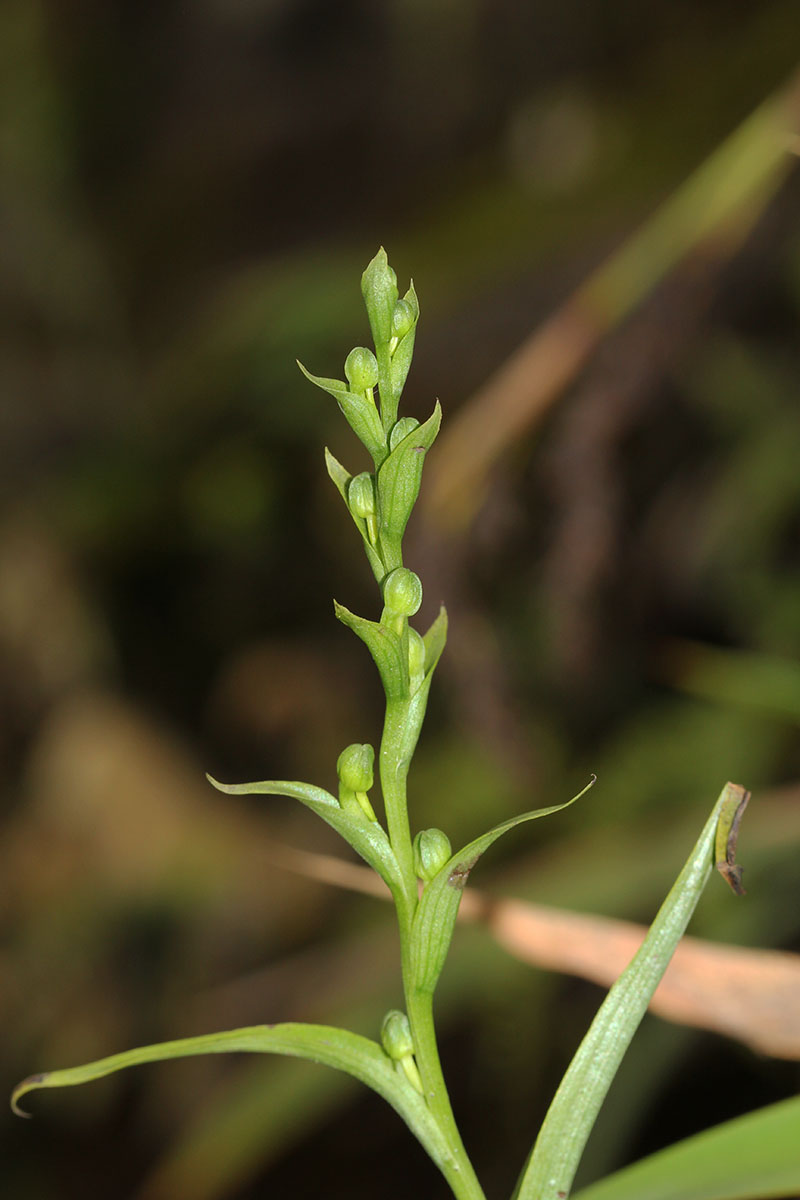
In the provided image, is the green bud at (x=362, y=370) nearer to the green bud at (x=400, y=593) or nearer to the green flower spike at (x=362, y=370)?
the green flower spike at (x=362, y=370)

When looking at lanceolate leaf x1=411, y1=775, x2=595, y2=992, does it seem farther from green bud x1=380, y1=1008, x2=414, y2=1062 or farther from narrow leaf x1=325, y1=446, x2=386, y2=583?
narrow leaf x1=325, y1=446, x2=386, y2=583

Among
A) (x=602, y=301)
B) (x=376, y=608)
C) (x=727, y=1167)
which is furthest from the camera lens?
(x=376, y=608)

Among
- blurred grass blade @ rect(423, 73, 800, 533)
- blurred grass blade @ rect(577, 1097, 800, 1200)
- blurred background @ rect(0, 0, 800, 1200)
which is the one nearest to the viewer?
blurred grass blade @ rect(577, 1097, 800, 1200)

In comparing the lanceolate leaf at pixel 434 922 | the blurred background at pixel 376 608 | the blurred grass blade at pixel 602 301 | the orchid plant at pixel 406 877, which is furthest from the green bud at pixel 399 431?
the blurred grass blade at pixel 602 301

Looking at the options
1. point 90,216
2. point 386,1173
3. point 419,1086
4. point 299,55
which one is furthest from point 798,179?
point 299,55

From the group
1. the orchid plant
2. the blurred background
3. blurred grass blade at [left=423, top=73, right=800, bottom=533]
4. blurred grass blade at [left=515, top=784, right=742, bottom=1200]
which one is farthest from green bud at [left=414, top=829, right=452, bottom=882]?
blurred grass blade at [left=423, top=73, right=800, bottom=533]

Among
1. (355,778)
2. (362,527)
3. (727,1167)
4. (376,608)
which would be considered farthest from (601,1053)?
(376,608)

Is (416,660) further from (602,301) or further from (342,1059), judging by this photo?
(602,301)
